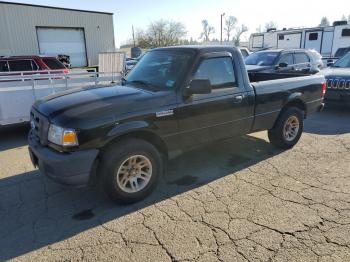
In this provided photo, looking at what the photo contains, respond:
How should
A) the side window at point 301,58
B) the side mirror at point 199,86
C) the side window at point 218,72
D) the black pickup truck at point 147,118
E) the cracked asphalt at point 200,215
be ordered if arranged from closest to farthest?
1. the cracked asphalt at point 200,215
2. the black pickup truck at point 147,118
3. the side mirror at point 199,86
4. the side window at point 218,72
5. the side window at point 301,58

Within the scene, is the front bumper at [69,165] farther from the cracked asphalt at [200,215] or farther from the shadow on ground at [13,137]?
the shadow on ground at [13,137]

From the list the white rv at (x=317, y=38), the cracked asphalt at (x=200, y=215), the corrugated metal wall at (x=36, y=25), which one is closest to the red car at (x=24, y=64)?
the cracked asphalt at (x=200, y=215)

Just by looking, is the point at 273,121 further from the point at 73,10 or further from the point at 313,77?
the point at 73,10

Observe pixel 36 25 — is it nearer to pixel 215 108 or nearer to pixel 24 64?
pixel 24 64

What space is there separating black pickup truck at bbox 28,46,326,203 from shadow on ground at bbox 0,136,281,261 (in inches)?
12.8

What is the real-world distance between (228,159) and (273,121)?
41.9 inches

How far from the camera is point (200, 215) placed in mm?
3406

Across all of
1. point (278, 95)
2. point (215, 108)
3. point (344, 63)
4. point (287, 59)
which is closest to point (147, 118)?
point (215, 108)

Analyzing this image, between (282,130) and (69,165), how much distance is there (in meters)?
3.78

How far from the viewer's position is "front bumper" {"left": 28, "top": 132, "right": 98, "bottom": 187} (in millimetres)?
3137

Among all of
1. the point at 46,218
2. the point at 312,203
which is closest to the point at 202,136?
the point at 312,203

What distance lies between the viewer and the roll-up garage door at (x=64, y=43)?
25094 millimetres

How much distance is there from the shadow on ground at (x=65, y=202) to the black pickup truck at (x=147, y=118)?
12.8 inches

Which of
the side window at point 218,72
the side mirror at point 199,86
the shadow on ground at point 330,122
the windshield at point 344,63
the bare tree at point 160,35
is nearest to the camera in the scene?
the side mirror at point 199,86
